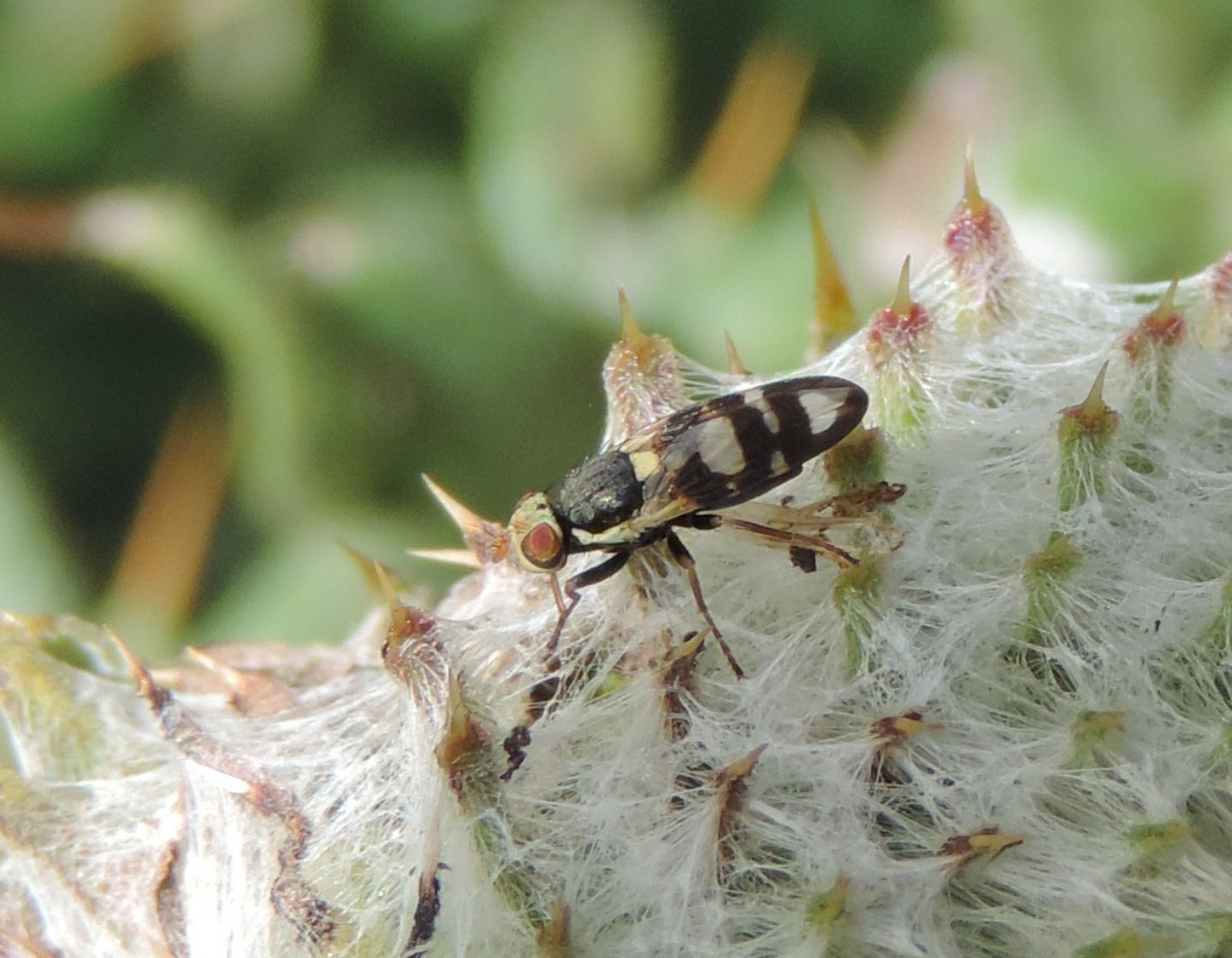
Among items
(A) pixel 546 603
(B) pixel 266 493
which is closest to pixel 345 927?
(A) pixel 546 603

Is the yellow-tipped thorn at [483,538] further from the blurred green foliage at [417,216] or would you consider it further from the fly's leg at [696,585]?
the blurred green foliage at [417,216]

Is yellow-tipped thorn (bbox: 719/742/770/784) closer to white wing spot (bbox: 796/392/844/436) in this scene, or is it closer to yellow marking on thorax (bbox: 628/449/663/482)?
white wing spot (bbox: 796/392/844/436)

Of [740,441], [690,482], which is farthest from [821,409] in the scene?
[690,482]

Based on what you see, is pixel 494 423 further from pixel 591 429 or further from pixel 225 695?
pixel 225 695

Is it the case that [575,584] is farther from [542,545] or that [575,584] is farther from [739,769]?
A: [739,769]

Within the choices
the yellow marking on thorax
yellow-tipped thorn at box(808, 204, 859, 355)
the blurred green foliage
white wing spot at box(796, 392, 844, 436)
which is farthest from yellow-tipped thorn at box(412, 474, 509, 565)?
the blurred green foliage

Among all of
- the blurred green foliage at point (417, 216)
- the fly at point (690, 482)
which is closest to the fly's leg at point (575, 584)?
the fly at point (690, 482)

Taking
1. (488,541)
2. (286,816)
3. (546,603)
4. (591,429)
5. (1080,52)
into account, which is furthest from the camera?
(591,429)
